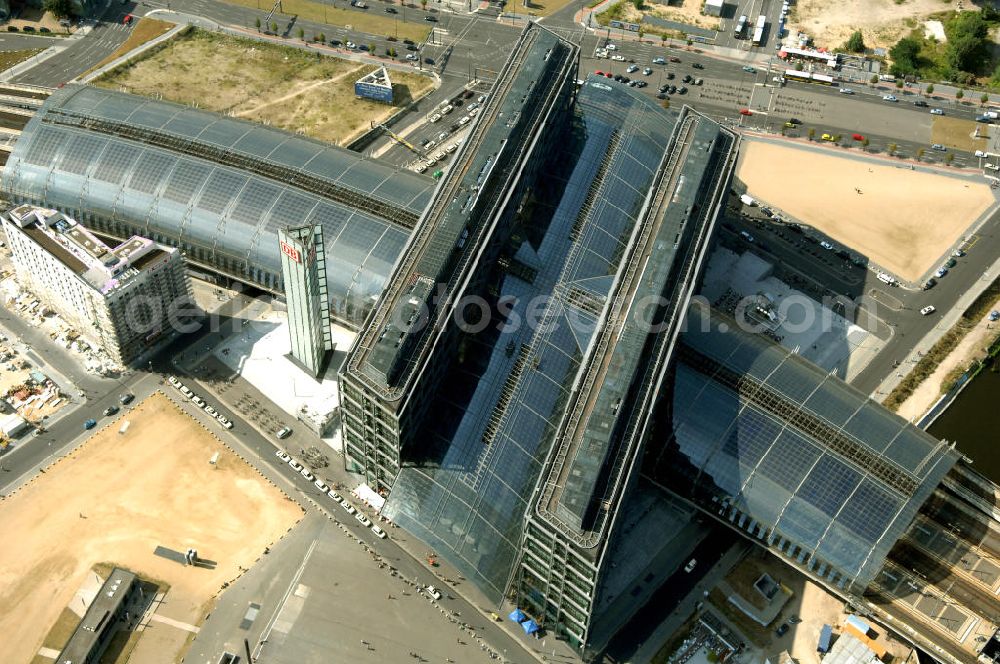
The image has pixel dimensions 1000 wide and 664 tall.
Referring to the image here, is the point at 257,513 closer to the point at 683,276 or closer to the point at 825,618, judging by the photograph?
the point at 683,276

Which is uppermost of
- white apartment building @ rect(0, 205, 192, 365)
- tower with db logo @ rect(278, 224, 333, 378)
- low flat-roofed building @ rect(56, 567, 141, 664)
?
tower with db logo @ rect(278, 224, 333, 378)

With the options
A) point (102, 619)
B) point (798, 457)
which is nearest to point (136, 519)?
point (102, 619)

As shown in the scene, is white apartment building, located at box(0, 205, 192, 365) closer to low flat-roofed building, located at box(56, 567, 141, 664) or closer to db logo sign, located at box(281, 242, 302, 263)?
db logo sign, located at box(281, 242, 302, 263)

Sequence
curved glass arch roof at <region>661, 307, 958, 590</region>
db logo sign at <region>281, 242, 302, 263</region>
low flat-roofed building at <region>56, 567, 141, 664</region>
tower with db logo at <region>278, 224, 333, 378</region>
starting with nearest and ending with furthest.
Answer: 1. low flat-roofed building at <region>56, 567, 141, 664</region>
2. curved glass arch roof at <region>661, 307, 958, 590</region>
3. tower with db logo at <region>278, 224, 333, 378</region>
4. db logo sign at <region>281, 242, 302, 263</region>

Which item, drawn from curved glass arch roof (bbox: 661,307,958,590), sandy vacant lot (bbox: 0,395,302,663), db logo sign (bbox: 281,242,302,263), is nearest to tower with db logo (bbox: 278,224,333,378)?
db logo sign (bbox: 281,242,302,263)

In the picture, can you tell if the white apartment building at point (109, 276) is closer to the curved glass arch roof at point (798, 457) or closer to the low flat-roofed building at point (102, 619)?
the low flat-roofed building at point (102, 619)
